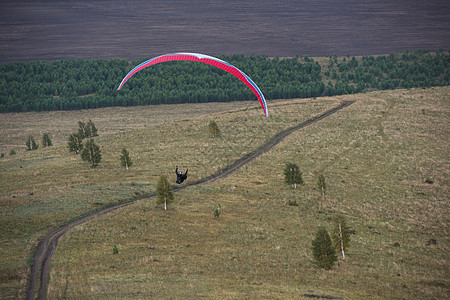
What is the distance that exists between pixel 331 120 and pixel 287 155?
82.2ft

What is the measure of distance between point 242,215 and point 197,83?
5276 inches

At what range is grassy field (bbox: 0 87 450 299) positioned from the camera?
101 ft

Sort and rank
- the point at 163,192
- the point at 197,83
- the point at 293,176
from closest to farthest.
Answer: the point at 163,192, the point at 293,176, the point at 197,83

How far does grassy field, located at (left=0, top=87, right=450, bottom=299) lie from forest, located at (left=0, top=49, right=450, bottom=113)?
76466mm

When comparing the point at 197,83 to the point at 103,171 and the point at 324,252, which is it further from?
the point at 324,252

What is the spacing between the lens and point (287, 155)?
68562 millimetres

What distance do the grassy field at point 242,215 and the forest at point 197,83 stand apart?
251 feet

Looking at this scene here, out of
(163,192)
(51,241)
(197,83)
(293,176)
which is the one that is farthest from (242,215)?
(197,83)

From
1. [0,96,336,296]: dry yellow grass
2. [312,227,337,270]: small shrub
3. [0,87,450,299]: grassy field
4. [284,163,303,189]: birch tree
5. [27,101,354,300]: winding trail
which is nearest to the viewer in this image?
[27,101,354,300]: winding trail

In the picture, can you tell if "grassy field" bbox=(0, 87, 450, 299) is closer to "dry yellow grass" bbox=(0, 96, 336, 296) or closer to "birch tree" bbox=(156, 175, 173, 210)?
"dry yellow grass" bbox=(0, 96, 336, 296)

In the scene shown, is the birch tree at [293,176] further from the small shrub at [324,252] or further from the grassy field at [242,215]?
the small shrub at [324,252]

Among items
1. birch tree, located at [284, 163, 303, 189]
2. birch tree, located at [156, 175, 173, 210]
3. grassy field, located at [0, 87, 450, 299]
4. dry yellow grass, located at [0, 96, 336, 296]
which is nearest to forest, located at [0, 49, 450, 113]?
dry yellow grass, located at [0, 96, 336, 296]

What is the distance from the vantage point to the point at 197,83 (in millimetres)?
175125

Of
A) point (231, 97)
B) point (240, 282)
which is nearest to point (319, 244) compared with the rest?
point (240, 282)
